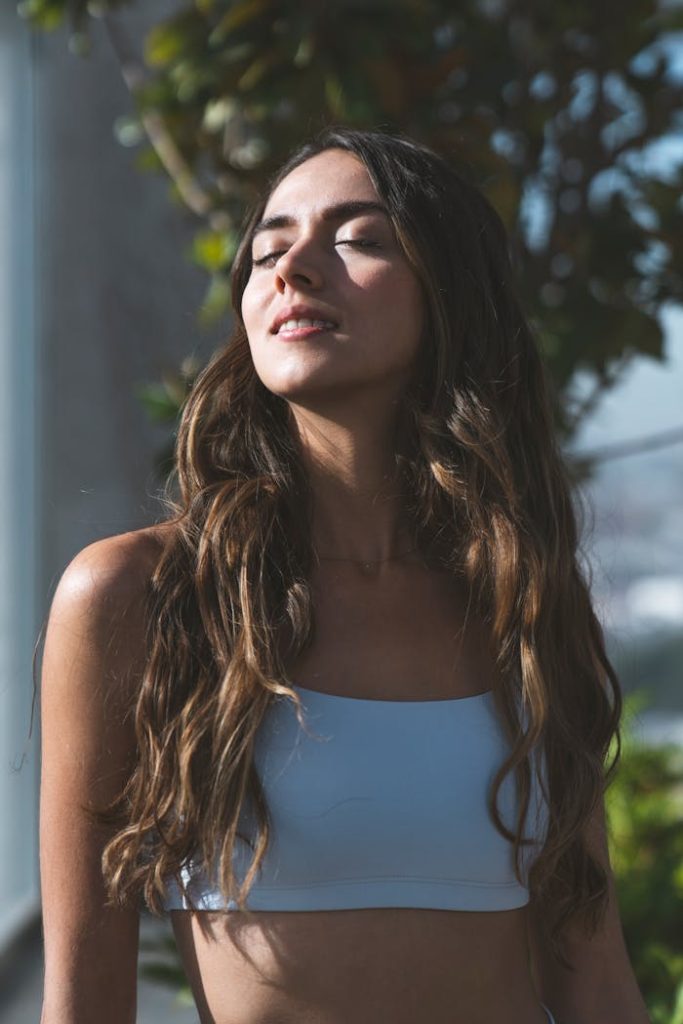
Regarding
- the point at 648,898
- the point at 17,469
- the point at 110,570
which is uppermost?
the point at 17,469

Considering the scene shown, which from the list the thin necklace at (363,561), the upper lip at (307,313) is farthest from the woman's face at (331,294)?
the thin necklace at (363,561)

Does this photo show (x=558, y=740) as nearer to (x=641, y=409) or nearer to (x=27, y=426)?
(x=27, y=426)

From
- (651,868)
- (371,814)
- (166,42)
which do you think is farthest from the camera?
(651,868)

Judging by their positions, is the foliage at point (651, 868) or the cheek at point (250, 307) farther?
the foliage at point (651, 868)

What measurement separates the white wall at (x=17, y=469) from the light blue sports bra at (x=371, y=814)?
10.7 ft

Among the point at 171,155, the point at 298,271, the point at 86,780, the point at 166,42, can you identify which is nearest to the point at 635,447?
the point at 171,155

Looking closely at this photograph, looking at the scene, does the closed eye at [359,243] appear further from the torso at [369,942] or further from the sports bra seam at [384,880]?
the sports bra seam at [384,880]

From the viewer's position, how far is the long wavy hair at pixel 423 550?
1544mm

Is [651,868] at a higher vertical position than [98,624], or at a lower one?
lower

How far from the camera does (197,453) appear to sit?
1835 mm

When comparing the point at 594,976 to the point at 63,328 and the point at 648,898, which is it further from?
the point at 63,328

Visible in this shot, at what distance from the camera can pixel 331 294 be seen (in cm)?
169

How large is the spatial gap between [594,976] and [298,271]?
3.51 feet

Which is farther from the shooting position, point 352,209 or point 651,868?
point 651,868
